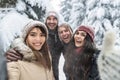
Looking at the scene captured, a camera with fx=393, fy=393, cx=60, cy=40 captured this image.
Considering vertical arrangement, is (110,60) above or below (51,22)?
below

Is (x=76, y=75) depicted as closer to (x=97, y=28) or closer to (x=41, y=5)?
(x=41, y=5)

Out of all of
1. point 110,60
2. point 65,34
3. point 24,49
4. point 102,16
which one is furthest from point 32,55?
point 102,16

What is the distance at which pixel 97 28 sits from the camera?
33.9ft

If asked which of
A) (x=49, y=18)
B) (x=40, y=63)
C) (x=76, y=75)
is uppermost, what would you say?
(x=49, y=18)

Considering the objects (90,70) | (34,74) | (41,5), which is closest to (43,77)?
(34,74)

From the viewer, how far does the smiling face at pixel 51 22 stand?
539 centimetres

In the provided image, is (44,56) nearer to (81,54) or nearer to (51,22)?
(81,54)

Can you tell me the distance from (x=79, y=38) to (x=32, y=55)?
142 centimetres

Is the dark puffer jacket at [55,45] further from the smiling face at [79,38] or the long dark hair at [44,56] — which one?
the long dark hair at [44,56]

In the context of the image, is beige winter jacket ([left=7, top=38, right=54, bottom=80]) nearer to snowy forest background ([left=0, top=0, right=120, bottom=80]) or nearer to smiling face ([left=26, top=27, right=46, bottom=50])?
smiling face ([left=26, top=27, right=46, bottom=50])

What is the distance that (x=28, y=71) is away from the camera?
3.14m

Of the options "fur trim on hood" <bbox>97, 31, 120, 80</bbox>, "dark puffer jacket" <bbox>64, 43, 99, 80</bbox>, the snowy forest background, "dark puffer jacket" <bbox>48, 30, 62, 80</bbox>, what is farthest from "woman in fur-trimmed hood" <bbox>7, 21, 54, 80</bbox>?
the snowy forest background

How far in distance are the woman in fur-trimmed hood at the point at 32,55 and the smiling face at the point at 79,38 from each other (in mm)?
1175

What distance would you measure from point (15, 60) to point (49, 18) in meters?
2.42
